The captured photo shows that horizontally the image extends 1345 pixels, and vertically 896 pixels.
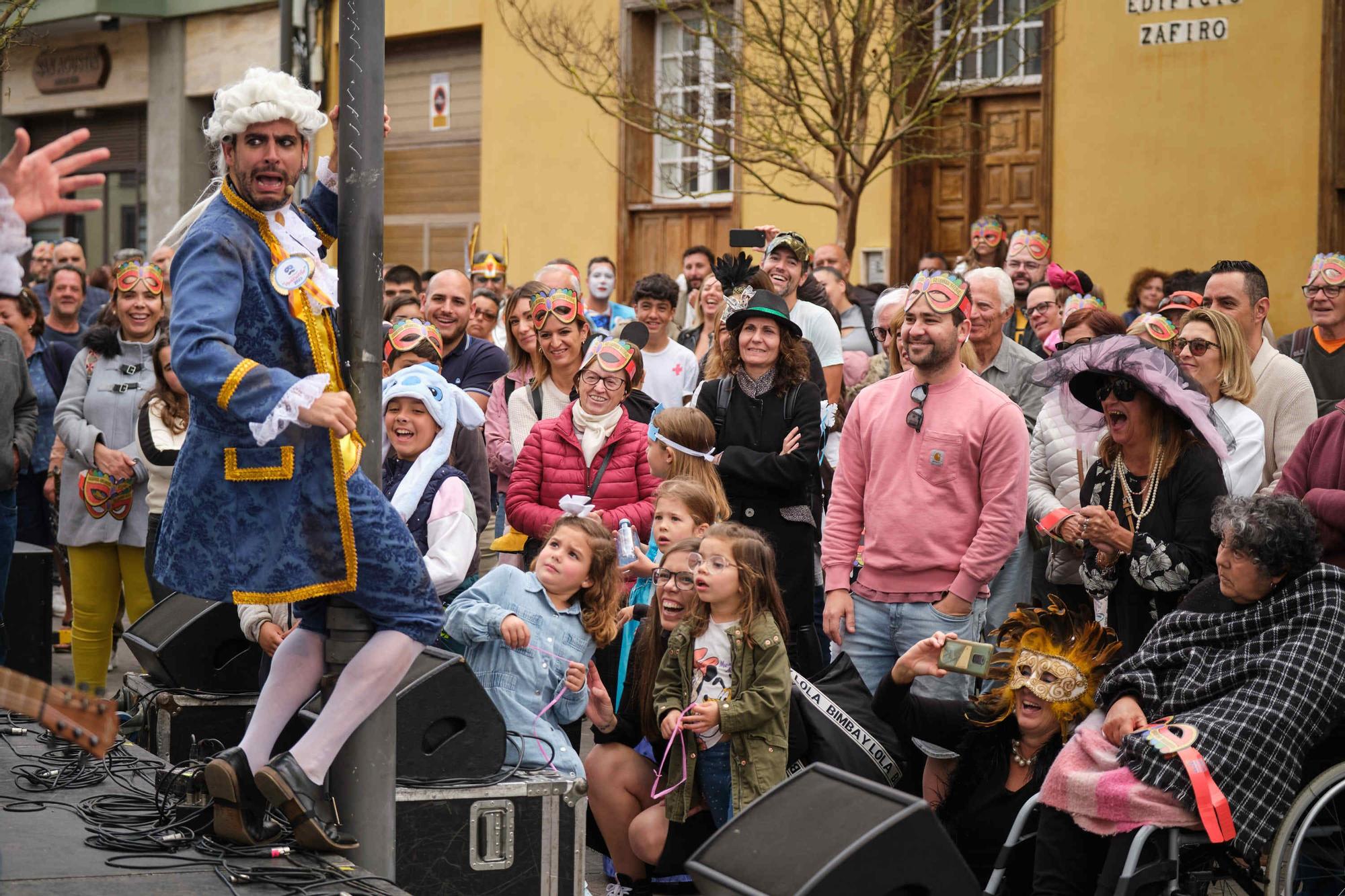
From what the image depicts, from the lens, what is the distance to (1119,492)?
5.80 metres

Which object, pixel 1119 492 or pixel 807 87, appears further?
pixel 807 87

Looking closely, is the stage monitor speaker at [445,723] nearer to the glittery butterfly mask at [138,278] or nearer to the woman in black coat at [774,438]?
the woman in black coat at [774,438]

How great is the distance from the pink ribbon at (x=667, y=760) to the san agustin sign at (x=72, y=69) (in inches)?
871

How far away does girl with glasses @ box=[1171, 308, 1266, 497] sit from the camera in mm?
6124

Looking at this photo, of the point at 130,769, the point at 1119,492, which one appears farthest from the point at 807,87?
the point at 130,769

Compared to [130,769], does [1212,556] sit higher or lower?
higher

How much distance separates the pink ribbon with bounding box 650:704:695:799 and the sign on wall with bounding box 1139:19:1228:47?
941 cm

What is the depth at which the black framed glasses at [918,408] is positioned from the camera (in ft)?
19.7

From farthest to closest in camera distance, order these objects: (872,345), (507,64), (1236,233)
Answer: (507,64)
(1236,233)
(872,345)

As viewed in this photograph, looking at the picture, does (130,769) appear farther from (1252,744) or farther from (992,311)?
(992,311)

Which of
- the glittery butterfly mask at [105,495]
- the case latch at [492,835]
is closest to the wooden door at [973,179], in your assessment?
the glittery butterfly mask at [105,495]

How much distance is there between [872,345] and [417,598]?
21.4ft

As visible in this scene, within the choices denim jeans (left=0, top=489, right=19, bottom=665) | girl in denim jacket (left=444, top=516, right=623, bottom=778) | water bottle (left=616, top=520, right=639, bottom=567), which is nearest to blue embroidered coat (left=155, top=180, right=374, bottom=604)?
girl in denim jacket (left=444, top=516, right=623, bottom=778)

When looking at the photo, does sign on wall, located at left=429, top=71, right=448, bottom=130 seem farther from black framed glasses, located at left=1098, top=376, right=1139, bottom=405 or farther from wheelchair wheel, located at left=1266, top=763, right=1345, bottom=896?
wheelchair wheel, located at left=1266, top=763, right=1345, bottom=896
